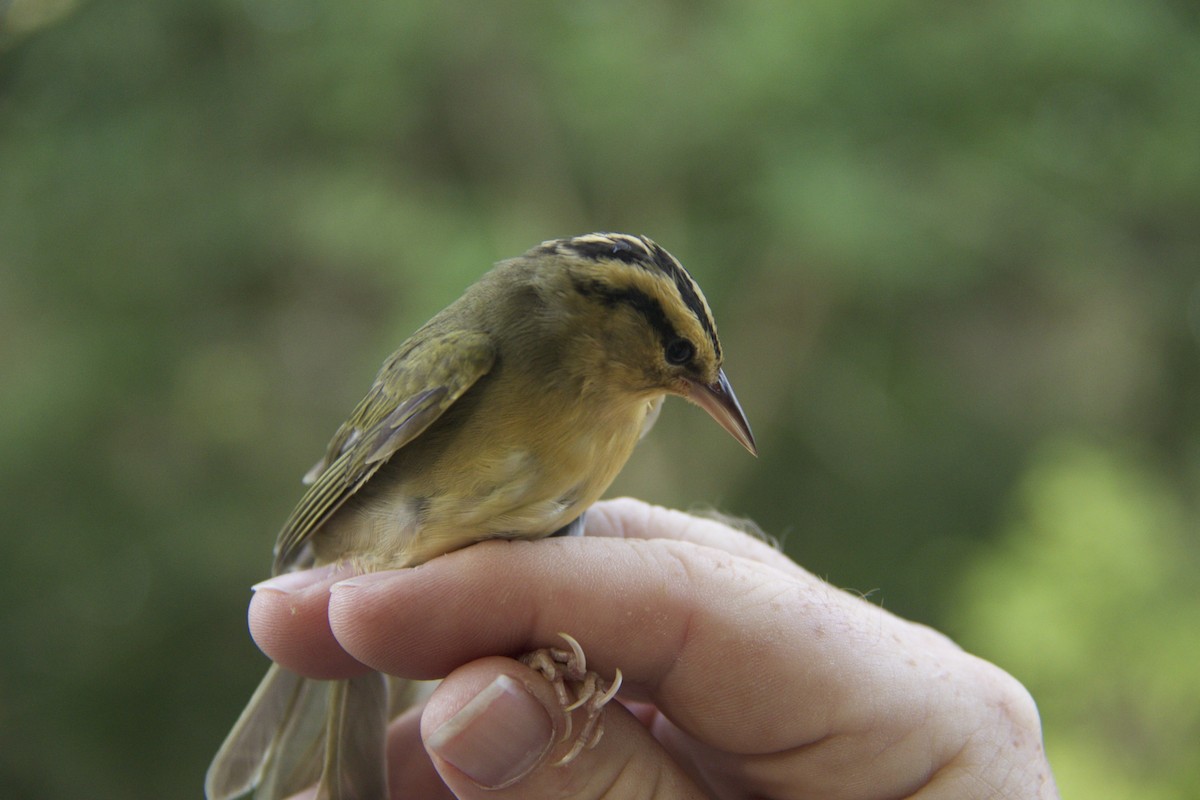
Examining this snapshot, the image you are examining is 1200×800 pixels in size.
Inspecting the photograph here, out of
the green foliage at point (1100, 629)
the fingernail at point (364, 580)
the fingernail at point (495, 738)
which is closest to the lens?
the fingernail at point (495, 738)

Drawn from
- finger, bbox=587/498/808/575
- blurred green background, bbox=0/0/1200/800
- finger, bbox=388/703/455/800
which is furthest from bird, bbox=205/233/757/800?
blurred green background, bbox=0/0/1200/800

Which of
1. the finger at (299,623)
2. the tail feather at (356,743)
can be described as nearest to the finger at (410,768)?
the tail feather at (356,743)

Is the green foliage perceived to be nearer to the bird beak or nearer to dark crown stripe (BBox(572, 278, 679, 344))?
the bird beak

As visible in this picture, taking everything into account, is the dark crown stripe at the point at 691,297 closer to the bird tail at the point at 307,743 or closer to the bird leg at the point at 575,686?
the bird leg at the point at 575,686

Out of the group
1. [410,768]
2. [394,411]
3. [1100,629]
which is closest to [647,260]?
[394,411]

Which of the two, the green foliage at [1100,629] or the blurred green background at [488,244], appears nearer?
the green foliage at [1100,629]

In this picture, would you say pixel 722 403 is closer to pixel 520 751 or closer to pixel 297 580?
pixel 520 751

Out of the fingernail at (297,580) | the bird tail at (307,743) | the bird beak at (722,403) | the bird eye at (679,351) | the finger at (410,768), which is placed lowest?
the finger at (410,768)
